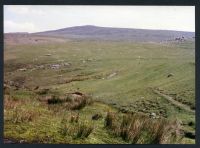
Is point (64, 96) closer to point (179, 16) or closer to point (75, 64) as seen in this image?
point (75, 64)

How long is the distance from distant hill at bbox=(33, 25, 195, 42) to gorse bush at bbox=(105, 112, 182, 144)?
108cm

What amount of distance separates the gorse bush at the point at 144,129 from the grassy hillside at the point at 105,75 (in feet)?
0.30

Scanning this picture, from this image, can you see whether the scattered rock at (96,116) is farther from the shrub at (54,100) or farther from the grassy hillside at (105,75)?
the shrub at (54,100)

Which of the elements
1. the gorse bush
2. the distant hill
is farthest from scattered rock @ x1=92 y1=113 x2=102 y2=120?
the distant hill

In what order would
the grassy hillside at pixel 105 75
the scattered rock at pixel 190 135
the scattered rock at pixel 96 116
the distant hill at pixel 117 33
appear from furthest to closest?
the distant hill at pixel 117 33, the scattered rock at pixel 96 116, the grassy hillside at pixel 105 75, the scattered rock at pixel 190 135

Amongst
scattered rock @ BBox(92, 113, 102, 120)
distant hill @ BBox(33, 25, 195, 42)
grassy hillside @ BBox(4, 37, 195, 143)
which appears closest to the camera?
grassy hillside @ BBox(4, 37, 195, 143)

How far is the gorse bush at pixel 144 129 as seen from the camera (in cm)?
633

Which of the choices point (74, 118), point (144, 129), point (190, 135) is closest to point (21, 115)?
point (74, 118)

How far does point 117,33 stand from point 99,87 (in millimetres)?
789

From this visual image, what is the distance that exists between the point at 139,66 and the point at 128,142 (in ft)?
3.49

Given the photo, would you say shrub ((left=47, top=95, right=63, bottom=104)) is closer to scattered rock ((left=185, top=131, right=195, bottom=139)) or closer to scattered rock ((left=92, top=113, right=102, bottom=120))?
scattered rock ((left=92, top=113, right=102, bottom=120))

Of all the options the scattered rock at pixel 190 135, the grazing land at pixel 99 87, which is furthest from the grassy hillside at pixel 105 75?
the scattered rock at pixel 190 135

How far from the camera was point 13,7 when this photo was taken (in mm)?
6309

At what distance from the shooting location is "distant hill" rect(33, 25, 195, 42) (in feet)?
21.9
